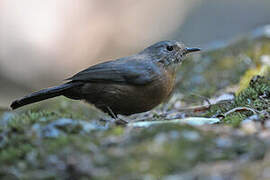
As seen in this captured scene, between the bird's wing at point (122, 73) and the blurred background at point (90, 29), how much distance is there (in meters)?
6.80

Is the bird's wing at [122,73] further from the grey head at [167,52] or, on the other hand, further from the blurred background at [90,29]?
the blurred background at [90,29]

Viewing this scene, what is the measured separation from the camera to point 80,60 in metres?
14.3

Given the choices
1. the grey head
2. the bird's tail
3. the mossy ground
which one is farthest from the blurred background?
the mossy ground

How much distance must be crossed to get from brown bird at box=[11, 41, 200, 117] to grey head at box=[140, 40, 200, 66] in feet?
1.12

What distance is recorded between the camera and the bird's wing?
5.51 m

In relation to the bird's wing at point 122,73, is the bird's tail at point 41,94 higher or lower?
lower

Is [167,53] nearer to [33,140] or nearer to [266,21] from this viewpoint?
[33,140]

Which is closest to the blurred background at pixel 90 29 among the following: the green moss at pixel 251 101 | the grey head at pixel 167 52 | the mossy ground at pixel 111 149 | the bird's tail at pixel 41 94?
the bird's tail at pixel 41 94

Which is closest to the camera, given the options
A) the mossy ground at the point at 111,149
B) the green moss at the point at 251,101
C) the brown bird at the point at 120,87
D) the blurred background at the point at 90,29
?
the mossy ground at the point at 111,149

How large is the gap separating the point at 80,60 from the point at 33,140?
10889 mm

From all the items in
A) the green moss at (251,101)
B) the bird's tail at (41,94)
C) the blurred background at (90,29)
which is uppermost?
the bird's tail at (41,94)

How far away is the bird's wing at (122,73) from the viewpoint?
551 cm

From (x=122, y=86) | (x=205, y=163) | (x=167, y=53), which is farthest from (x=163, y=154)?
(x=167, y=53)

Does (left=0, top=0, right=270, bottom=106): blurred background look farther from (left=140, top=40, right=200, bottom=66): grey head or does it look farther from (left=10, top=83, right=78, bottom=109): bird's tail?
(left=140, top=40, right=200, bottom=66): grey head
